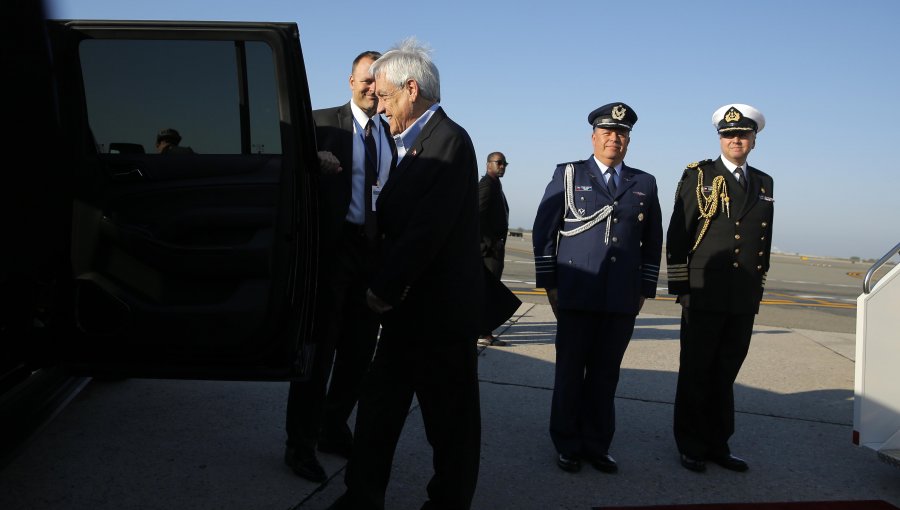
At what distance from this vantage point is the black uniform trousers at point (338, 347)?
346 centimetres

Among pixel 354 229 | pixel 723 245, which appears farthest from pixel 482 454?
pixel 723 245

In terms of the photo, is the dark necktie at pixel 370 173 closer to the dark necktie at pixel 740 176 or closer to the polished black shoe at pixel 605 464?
the polished black shoe at pixel 605 464

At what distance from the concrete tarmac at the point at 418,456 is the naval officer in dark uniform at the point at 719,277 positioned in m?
0.23

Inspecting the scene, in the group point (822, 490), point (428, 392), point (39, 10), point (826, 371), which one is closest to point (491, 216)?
point (826, 371)

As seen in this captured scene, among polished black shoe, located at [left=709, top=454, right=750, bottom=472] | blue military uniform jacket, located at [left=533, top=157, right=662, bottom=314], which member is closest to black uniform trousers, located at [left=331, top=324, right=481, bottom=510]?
blue military uniform jacket, located at [left=533, top=157, right=662, bottom=314]

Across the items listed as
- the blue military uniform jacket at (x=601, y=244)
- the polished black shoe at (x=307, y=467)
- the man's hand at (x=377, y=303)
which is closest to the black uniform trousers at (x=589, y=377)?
the blue military uniform jacket at (x=601, y=244)

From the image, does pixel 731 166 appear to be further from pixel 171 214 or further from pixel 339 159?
pixel 171 214

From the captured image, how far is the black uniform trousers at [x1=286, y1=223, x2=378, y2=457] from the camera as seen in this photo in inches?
136

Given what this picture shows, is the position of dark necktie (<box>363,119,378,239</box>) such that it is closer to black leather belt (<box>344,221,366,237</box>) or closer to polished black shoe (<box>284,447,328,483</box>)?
black leather belt (<box>344,221,366,237</box>)

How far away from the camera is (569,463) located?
3.74 meters

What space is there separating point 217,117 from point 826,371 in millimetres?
5617

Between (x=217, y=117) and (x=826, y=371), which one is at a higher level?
(x=217, y=117)

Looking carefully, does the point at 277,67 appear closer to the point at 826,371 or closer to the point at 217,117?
the point at 217,117

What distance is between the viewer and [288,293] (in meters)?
3.04
